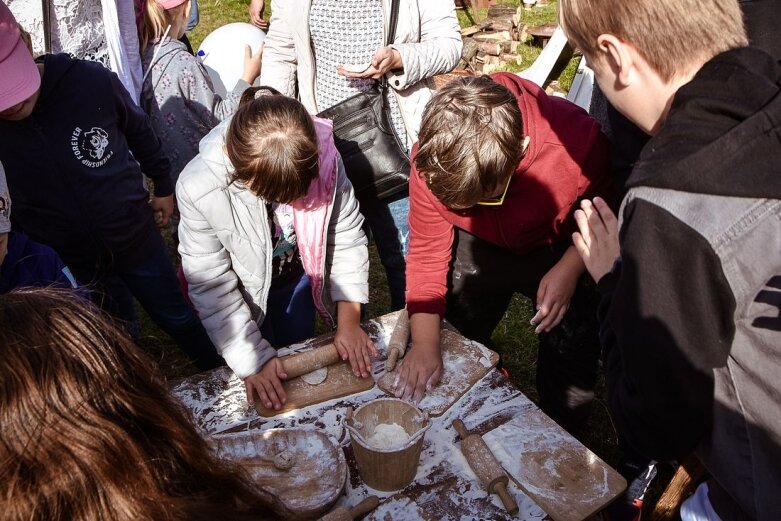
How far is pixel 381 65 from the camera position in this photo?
250cm

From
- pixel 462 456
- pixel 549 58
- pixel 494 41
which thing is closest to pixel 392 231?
pixel 462 456

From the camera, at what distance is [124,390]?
3.16ft

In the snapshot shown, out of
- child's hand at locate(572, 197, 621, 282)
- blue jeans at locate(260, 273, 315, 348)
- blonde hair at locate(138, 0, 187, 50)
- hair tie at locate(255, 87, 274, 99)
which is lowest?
blue jeans at locate(260, 273, 315, 348)

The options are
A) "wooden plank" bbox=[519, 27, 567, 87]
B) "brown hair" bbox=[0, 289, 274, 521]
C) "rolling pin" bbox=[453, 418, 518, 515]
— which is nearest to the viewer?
"brown hair" bbox=[0, 289, 274, 521]

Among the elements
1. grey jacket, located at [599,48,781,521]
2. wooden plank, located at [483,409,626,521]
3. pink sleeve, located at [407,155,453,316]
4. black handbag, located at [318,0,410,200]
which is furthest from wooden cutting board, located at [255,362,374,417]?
black handbag, located at [318,0,410,200]

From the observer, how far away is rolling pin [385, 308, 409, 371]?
6.41 ft

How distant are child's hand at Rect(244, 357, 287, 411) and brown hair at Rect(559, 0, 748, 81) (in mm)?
1368

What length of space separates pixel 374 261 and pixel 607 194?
2654 mm

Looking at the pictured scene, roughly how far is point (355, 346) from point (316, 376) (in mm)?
169

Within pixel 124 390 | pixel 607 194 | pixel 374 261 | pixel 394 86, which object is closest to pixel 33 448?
pixel 124 390

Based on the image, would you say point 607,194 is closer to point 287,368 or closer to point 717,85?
point 717,85

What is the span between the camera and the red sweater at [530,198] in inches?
75.3

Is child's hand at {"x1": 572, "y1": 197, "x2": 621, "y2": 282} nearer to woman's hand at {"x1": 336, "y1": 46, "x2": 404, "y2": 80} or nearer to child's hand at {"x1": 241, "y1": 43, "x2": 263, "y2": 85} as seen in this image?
woman's hand at {"x1": 336, "y1": 46, "x2": 404, "y2": 80}

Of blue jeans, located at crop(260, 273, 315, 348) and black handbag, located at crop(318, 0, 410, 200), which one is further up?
black handbag, located at crop(318, 0, 410, 200)
